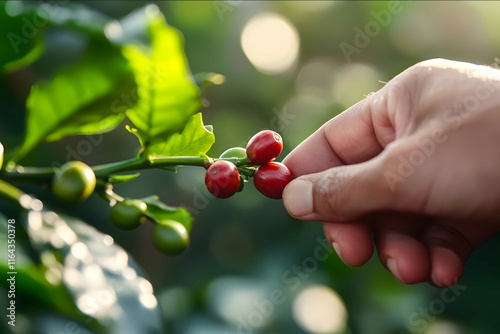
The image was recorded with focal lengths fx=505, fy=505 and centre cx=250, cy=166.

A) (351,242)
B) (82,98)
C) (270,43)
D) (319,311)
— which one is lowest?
(319,311)

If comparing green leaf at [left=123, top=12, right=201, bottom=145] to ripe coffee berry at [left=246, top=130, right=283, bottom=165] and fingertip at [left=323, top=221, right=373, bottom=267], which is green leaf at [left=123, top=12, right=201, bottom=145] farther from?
fingertip at [left=323, top=221, right=373, bottom=267]

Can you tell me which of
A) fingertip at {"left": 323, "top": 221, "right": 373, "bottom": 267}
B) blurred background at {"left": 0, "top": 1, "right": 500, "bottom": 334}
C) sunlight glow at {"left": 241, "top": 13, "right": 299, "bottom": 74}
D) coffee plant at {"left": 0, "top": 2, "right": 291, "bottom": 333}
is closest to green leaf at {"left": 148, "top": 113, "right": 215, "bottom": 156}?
coffee plant at {"left": 0, "top": 2, "right": 291, "bottom": 333}

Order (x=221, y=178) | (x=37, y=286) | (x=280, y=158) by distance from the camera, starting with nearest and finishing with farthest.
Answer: (x=37, y=286)
(x=221, y=178)
(x=280, y=158)

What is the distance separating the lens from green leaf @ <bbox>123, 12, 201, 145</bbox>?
73 cm

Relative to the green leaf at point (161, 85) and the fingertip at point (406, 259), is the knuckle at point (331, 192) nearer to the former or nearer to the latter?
the fingertip at point (406, 259)

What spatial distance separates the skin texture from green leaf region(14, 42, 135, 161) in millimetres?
493

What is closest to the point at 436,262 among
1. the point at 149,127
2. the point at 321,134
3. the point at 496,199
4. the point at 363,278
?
the point at 496,199

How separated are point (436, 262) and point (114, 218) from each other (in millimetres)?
835

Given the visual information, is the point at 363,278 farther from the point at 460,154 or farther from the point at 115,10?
the point at 115,10

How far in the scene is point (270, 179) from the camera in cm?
115

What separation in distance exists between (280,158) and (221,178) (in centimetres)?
160

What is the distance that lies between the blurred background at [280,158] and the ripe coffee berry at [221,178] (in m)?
0.86

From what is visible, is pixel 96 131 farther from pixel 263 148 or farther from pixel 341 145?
pixel 341 145

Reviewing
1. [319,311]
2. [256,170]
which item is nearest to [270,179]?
[256,170]
